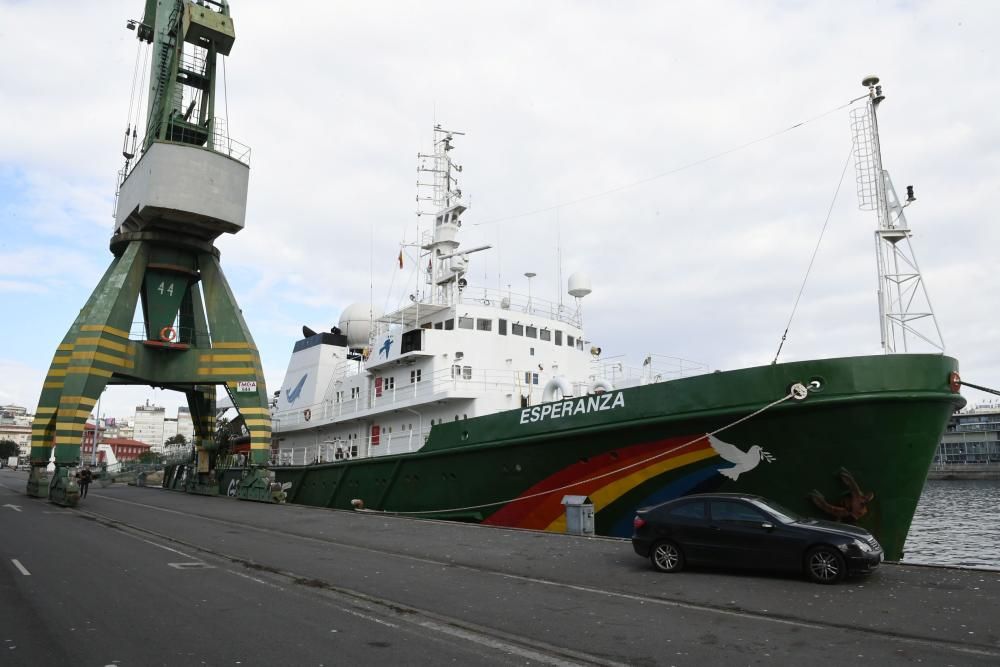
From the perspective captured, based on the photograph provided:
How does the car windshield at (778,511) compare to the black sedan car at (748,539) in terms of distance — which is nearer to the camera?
the black sedan car at (748,539)

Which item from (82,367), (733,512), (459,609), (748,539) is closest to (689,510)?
(733,512)

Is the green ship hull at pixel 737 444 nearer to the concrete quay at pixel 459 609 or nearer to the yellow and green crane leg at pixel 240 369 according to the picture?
the concrete quay at pixel 459 609

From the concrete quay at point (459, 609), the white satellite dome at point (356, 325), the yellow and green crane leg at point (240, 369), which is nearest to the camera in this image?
the concrete quay at point (459, 609)

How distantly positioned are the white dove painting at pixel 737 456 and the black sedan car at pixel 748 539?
5.72ft

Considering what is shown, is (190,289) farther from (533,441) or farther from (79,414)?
(533,441)

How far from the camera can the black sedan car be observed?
7.64 metres

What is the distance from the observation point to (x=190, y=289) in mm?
26484

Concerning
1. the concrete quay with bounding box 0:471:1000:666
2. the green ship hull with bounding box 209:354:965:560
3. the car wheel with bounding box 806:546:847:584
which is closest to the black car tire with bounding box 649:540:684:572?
the concrete quay with bounding box 0:471:1000:666

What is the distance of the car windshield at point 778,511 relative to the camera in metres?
8.13

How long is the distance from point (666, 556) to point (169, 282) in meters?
22.0

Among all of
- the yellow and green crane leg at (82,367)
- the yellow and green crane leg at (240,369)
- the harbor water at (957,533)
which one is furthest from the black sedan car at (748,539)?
the yellow and green crane leg at (82,367)

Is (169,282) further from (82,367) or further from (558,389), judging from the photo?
(558,389)

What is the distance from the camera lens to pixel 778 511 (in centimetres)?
835

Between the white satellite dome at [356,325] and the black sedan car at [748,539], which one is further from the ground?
the white satellite dome at [356,325]
